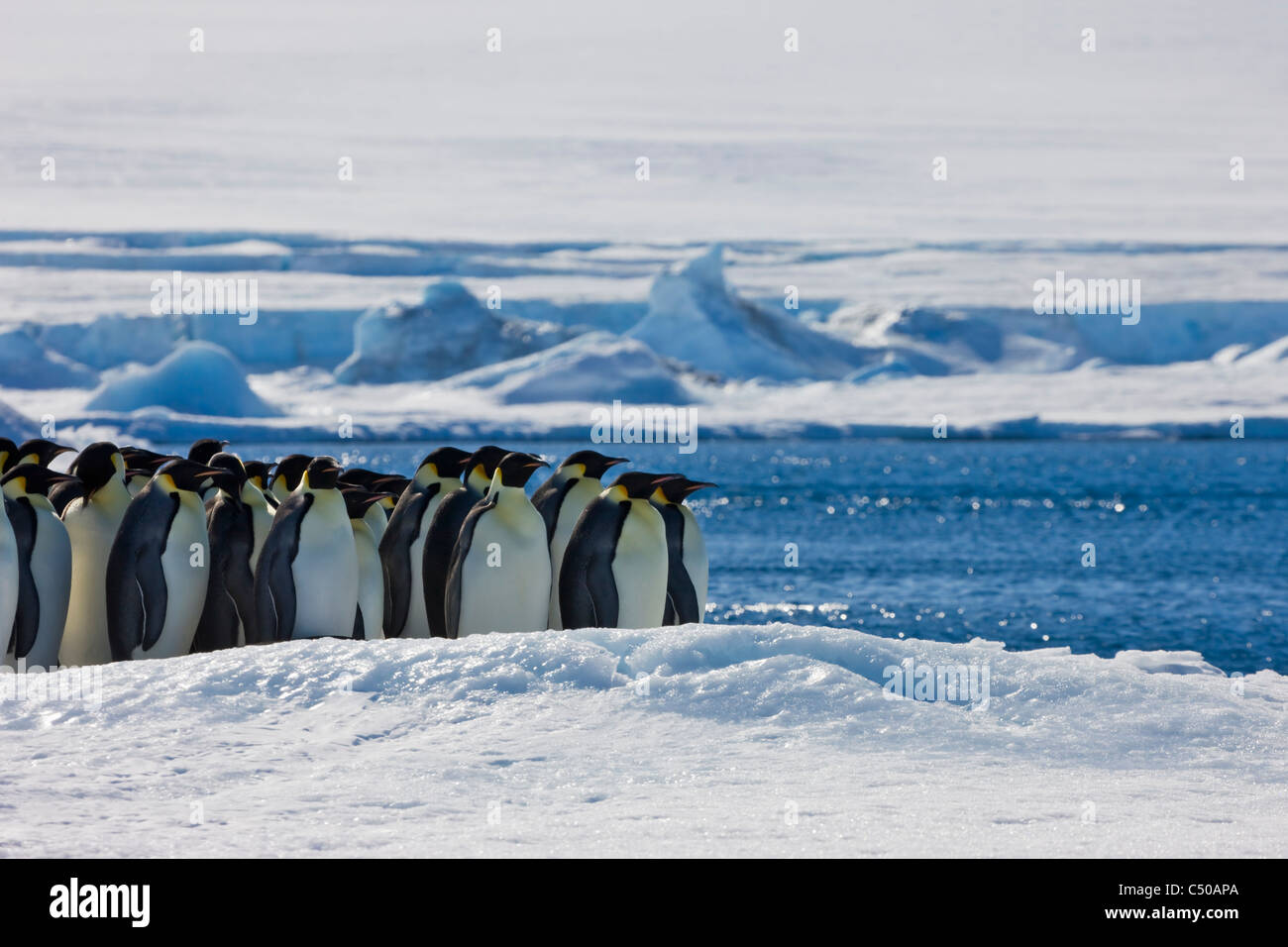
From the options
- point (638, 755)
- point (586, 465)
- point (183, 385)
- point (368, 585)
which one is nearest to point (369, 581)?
point (368, 585)

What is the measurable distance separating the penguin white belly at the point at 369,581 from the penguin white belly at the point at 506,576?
1.83ft

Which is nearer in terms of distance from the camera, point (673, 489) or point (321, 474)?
point (321, 474)

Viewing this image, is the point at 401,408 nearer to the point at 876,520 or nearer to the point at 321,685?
the point at 876,520

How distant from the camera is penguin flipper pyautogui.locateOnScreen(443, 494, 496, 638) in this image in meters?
7.58

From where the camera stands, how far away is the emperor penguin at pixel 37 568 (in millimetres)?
7141

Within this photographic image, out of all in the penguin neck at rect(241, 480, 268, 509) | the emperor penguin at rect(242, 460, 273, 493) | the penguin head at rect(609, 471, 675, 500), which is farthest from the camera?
the emperor penguin at rect(242, 460, 273, 493)

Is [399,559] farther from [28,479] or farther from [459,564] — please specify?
[28,479]

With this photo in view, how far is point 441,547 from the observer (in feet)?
26.9

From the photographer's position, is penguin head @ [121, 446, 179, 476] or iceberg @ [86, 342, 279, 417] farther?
iceberg @ [86, 342, 279, 417]

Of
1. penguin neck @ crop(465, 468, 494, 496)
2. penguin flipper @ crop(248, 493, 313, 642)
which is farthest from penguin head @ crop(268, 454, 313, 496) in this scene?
penguin flipper @ crop(248, 493, 313, 642)

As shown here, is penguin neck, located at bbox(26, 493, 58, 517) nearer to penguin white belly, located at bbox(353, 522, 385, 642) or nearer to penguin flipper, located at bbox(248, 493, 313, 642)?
penguin flipper, located at bbox(248, 493, 313, 642)

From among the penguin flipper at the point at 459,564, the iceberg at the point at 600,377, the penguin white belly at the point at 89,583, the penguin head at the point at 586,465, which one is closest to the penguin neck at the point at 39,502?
the penguin white belly at the point at 89,583

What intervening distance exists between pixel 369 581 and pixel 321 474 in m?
0.87

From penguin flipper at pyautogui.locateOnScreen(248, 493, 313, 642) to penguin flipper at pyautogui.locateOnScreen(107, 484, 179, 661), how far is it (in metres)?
0.47
